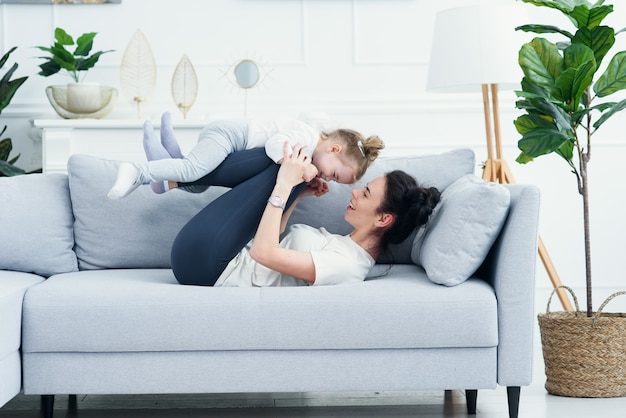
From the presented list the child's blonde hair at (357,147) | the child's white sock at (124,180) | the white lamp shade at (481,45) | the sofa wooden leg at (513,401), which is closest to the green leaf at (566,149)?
the white lamp shade at (481,45)

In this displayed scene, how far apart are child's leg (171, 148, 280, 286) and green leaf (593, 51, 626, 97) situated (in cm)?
128

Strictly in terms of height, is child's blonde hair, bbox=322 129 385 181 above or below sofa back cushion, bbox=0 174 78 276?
above

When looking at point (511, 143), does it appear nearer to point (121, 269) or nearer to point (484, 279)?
point (484, 279)

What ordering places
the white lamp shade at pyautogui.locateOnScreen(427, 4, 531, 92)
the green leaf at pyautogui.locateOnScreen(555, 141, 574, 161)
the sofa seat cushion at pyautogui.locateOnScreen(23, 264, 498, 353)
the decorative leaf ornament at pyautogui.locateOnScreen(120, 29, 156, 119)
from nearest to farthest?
the sofa seat cushion at pyautogui.locateOnScreen(23, 264, 498, 353) < the green leaf at pyautogui.locateOnScreen(555, 141, 574, 161) < the white lamp shade at pyautogui.locateOnScreen(427, 4, 531, 92) < the decorative leaf ornament at pyautogui.locateOnScreen(120, 29, 156, 119)

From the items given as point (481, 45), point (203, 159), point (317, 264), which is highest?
point (481, 45)

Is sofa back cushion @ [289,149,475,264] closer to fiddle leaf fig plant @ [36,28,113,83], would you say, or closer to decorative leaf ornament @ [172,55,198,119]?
decorative leaf ornament @ [172,55,198,119]

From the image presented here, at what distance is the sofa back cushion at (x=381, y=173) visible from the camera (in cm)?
298

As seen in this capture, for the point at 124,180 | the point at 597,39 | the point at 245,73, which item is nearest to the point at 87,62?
the point at 245,73

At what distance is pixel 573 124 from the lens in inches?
116

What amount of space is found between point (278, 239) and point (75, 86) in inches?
79.8

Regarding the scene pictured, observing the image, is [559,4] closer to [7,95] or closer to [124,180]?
[124,180]

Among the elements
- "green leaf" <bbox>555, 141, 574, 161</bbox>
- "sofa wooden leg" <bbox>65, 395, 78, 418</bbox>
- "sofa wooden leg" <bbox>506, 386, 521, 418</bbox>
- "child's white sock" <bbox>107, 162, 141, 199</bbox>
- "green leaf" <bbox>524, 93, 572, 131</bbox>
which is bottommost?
"sofa wooden leg" <bbox>65, 395, 78, 418</bbox>

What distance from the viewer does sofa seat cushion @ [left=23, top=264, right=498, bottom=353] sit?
7.78 ft

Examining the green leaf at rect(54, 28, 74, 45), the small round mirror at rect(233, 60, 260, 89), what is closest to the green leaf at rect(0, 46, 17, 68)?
the green leaf at rect(54, 28, 74, 45)
